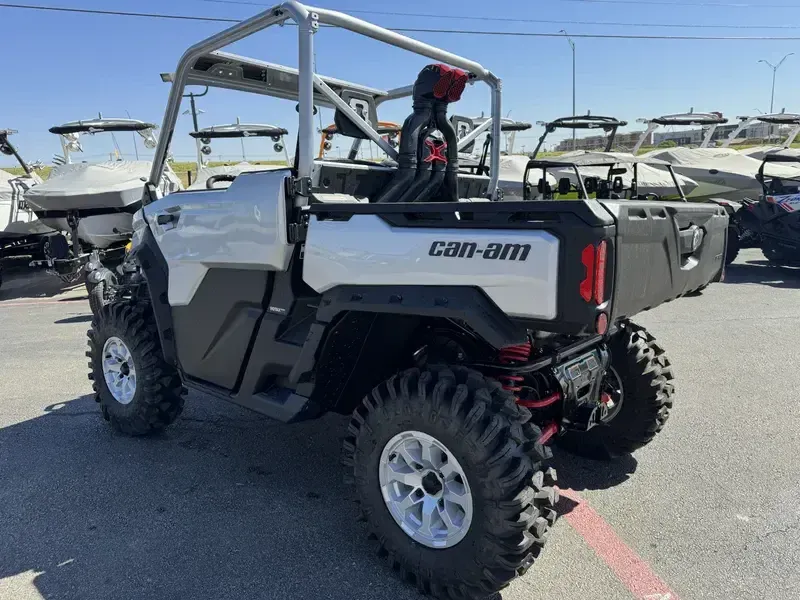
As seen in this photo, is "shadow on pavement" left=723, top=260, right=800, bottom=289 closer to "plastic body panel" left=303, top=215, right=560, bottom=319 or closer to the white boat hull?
"plastic body panel" left=303, top=215, right=560, bottom=319

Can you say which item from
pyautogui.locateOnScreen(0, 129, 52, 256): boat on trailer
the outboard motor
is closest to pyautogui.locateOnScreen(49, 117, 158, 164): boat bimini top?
pyautogui.locateOnScreen(0, 129, 52, 256): boat on trailer

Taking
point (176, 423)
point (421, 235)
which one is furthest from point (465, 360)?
point (176, 423)

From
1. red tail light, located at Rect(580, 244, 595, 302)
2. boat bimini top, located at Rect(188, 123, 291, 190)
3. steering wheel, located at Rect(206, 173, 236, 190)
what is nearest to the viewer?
red tail light, located at Rect(580, 244, 595, 302)

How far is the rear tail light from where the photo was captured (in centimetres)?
228

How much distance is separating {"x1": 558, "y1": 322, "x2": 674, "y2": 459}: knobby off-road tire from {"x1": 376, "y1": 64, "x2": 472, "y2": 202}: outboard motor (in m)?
1.40

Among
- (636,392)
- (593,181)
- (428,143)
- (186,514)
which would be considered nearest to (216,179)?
(428,143)

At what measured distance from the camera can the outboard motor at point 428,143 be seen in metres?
3.48

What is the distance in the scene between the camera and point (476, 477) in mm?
2602

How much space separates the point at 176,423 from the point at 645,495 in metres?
3.31

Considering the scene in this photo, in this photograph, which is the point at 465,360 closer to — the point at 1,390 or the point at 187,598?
the point at 187,598

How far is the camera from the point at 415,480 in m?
2.86

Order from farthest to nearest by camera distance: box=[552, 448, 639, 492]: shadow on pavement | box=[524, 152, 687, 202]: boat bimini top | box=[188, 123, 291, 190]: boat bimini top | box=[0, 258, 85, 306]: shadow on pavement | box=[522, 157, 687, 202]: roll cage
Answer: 1. box=[0, 258, 85, 306]: shadow on pavement
2. box=[188, 123, 291, 190]: boat bimini top
3. box=[522, 157, 687, 202]: roll cage
4. box=[524, 152, 687, 202]: boat bimini top
5. box=[552, 448, 639, 492]: shadow on pavement

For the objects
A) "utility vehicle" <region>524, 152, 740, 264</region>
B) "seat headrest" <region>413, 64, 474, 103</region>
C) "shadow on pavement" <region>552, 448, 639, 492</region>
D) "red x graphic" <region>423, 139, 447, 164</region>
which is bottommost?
"shadow on pavement" <region>552, 448, 639, 492</region>

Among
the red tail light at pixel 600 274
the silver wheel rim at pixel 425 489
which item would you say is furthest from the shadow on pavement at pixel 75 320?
the red tail light at pixel 600 274
